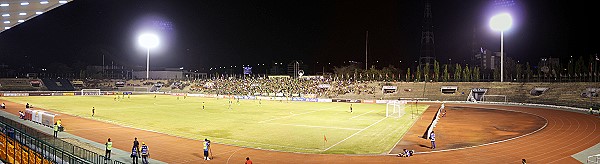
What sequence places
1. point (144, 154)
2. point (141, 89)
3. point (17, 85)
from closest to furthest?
1. point (144, 154)
2. point (17, 85)
3. point (141, 89)

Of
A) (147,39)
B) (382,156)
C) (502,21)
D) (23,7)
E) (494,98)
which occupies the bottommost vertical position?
(382,156)

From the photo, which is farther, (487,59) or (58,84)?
(487,59)

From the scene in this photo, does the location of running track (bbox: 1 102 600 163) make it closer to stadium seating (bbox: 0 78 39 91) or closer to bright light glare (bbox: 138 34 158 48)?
bright light glare (bbox: 138 34 158 48)

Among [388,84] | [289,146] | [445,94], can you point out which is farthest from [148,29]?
[289,146]

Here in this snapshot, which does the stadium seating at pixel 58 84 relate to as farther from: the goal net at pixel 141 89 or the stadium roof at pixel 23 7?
the stadium roof at pixel 23 7

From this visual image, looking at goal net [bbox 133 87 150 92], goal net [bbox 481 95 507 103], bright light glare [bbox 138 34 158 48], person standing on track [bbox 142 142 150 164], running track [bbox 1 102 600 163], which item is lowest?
running track [bbox 1 102 600 163]

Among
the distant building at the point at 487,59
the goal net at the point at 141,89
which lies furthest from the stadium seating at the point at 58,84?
the distant building at the point at 487,59

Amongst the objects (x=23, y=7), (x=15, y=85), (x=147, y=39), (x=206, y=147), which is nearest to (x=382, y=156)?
(x=206, y=147)

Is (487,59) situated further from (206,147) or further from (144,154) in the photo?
(144,154)

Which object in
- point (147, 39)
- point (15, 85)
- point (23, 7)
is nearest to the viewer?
point (23, 7)

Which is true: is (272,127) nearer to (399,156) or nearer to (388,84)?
(399,156)

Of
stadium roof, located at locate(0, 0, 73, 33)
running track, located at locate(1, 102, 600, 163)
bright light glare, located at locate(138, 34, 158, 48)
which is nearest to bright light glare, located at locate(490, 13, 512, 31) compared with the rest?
running track, located at locate(1, 102, 600, 163)

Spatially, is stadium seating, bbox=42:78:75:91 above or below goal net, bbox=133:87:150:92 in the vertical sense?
above

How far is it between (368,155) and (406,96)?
60.5 metres
